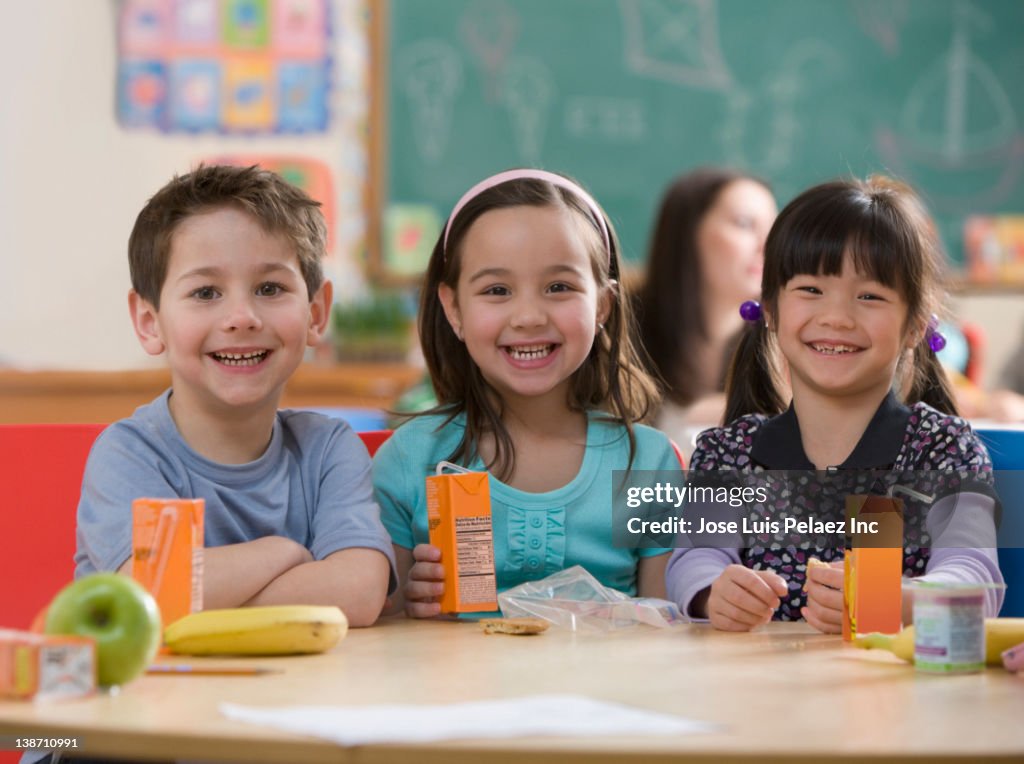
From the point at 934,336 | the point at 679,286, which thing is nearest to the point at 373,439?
the point at 934,336

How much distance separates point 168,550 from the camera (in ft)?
4.48

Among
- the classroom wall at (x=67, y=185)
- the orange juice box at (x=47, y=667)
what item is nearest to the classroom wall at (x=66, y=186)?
the classroom wall at (x=67, y=185)

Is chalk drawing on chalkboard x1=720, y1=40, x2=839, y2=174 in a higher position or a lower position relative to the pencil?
higher

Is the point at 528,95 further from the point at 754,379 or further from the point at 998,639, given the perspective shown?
the point at 998,639

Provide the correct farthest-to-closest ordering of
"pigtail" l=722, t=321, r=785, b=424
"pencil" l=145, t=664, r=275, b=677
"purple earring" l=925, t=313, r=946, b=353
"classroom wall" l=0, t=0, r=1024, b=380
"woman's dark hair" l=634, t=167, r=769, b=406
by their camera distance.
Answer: "classroom wall" l=0, t=0, r=1024, b=380 < "woman's dark hair" l=634, t=167, r=769, b=406 < "pigtail" l=722, t=321, r=785, b=424 < "purple earring" l=925, t=313, r=946, b=353 < "pencil" l=145, t=664, r=275, b=677

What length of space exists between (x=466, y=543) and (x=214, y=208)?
1.89 ft

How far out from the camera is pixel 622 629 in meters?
1.58

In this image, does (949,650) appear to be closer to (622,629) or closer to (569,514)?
(622,629)

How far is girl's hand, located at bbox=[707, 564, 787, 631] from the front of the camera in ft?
5.19

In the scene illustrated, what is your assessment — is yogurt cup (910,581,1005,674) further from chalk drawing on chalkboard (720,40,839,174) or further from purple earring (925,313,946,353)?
chalk drawing on chalkboard (720,40,839,174)

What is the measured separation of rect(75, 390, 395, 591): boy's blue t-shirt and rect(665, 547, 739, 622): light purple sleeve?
0.40m

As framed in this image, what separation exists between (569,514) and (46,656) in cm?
98

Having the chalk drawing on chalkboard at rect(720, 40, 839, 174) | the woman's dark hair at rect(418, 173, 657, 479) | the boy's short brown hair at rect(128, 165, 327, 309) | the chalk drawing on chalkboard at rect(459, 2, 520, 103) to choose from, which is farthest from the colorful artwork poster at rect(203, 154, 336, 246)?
the boy's short brown hair at rect(128, 165, 327, 309)

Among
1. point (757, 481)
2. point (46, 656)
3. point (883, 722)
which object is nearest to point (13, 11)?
point (757, 481)
